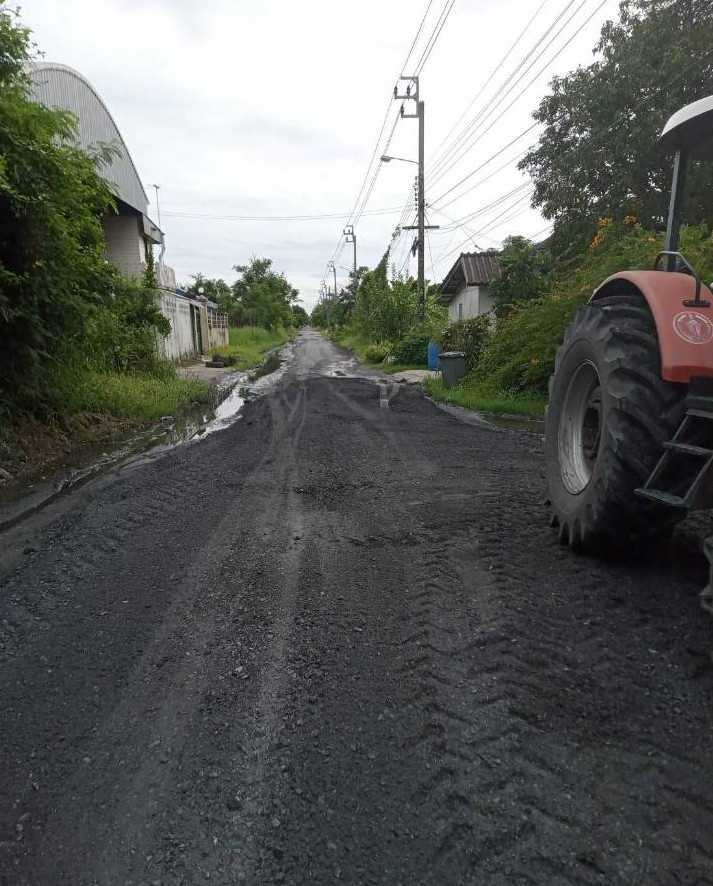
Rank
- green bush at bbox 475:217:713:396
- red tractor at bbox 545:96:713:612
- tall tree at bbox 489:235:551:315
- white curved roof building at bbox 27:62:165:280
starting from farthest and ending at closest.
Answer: tall tree at bbox 489:235:551:315 → white curved roof building at bbox 27:62:165:280 → green bush at bbox 475:217:713:396 → red tractor at bbox 545:96:713:612

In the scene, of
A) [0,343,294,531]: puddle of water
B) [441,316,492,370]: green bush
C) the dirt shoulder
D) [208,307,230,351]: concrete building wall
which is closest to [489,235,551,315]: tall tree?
[441,316,492,370]: green bush

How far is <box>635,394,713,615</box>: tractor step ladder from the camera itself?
2.68 meters

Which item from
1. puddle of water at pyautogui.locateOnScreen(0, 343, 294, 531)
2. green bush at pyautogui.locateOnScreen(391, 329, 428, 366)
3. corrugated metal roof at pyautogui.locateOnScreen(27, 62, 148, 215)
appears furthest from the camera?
green bush at pyautogui.locateOnScreen(391, 329, 428, 366)

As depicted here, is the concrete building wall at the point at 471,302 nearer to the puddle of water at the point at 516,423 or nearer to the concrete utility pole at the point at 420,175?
the concrete utility pole at the point at 420,175

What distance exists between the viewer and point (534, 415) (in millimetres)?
10711

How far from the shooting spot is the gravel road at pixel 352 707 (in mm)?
1692

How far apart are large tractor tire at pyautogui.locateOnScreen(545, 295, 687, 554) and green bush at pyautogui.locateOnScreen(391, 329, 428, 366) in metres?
19.6

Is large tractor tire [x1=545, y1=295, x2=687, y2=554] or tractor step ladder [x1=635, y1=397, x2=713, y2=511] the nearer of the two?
tractor step ladder [x1=635, y1=397, x2=713, y2=511]

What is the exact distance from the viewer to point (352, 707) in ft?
7.62

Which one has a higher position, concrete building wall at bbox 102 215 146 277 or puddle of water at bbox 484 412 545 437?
concrete building wall at bbox 102 215 146 277

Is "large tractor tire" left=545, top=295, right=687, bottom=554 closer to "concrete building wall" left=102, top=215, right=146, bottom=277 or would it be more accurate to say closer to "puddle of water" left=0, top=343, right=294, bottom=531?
"puddle of water" left=0, top=343, right=294, bottom=531

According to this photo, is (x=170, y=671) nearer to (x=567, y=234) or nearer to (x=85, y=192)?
(x=85, y=192)

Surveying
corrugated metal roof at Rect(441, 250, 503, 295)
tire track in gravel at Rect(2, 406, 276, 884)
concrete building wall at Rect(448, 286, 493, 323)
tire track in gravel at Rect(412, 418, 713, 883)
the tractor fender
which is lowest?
tire track in gravel at Rect(2, 406, 276, 884)

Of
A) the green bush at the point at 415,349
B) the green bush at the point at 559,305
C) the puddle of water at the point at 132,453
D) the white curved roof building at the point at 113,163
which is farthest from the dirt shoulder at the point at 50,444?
the green bush at the point at 415,349
